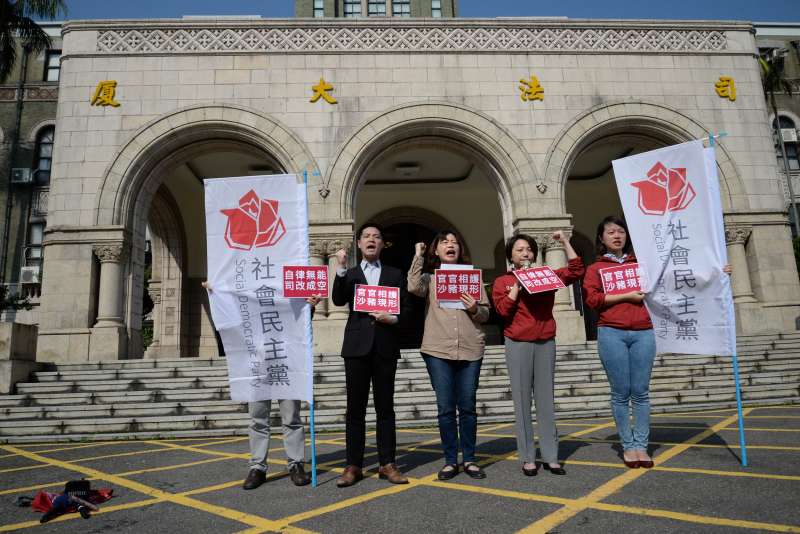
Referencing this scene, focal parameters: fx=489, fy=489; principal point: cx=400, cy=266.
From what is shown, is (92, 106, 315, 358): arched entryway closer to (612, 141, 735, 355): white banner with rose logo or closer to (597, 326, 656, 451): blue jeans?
(612, 141, 735, 355): white banner with rose logo

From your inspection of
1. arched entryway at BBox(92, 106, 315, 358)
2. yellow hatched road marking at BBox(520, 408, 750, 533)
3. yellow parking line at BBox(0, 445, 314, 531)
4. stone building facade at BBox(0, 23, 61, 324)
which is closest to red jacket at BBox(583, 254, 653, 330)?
yellow hatched road marking at BBox(520, 408, 750, 533)

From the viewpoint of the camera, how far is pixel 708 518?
2.79 metres

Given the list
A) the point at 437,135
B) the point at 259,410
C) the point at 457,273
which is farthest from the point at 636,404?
the point at 437,135

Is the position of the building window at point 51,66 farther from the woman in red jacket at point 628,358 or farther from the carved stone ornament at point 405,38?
the woman in red jacket at point 628,358

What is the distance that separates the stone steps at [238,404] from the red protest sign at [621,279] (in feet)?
11.6

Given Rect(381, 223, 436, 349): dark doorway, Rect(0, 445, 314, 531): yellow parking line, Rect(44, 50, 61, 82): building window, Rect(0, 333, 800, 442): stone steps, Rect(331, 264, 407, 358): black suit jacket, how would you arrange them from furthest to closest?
1. Rect(44, 50, 61, 82): building window
2. Rect(381, 223, 436, 349): dark doorway
3. Rect(0, 333, 800, 442): stone steps
4. Rect(331, 264, 407, 358): black suit jacket
5. Rect(0, 445, 314, 531): yellow parking line

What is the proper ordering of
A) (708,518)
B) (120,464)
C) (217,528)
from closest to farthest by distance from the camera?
(708,518), (217,528), (120,464)

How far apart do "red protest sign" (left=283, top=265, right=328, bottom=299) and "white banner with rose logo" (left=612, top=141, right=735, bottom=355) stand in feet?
9.20

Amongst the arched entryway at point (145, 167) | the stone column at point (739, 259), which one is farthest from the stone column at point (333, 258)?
the stone column at point (739, 259)

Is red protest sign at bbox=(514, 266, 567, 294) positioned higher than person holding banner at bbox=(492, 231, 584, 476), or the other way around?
red protest sign at bbox=(514, 266, 567, 294)

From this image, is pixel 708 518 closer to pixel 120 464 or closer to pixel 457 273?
pixel 457 273

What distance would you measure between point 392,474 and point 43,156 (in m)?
25.5

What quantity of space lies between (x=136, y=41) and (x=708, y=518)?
1397 cm

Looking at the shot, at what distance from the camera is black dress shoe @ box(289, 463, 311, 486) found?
3914 mm
